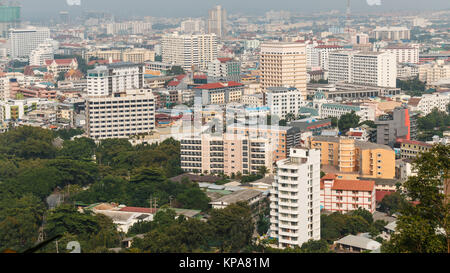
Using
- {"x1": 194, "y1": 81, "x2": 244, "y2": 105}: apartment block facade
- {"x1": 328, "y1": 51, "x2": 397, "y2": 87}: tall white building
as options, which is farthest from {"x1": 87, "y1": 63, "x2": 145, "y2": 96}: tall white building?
{"x1": 328, "y1": 51, "x2": 397, "y2": 87}: tall white building

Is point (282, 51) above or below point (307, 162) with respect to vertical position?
above

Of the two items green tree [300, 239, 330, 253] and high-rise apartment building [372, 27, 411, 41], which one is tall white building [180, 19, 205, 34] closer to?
high-rise apartment building [372, 27, 411, 41]

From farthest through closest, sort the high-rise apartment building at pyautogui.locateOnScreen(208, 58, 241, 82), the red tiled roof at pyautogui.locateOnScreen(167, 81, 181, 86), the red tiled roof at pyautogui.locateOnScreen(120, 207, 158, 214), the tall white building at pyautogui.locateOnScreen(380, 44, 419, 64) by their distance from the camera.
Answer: the tall white building at pyautogui.locateOnScreen(380, 44, 419, 64), the high-rise apartment building at pyautogui.locateOnScreen(208, 58, 241, 82), the red tiled roof at pyautogui.locateOnScreen(167, 81, 181, 86), the red tiled roof at pyautogui.locateOnScreen(120, 207, 158, 214)

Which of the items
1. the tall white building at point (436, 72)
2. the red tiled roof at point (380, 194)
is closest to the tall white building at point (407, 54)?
the tall white building at point (436, 72)

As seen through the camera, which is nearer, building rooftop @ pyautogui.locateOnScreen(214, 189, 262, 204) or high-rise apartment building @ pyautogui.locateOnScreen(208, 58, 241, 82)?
building rooftop @ pyautogui.locateOnScreen(214, 189, 262, 204)

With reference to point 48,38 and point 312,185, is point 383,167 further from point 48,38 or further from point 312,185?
point 48,38
